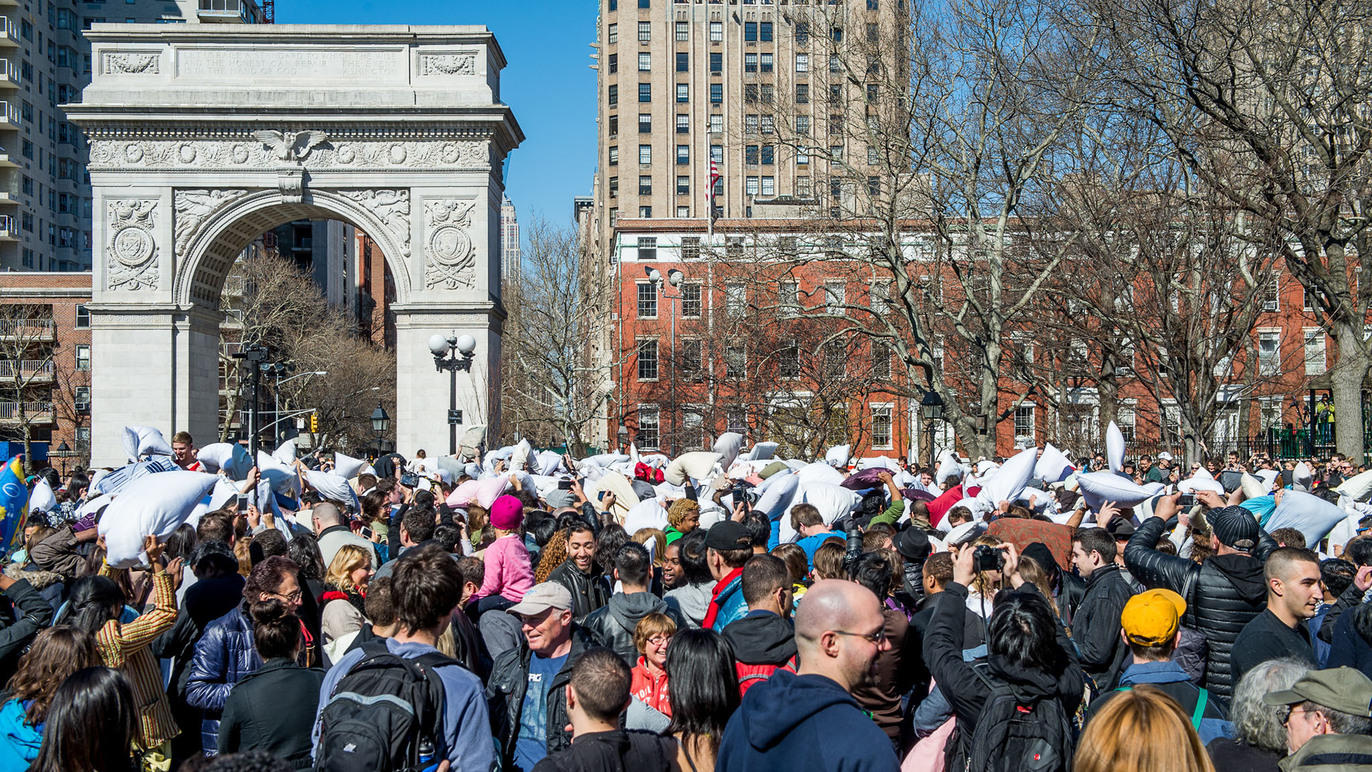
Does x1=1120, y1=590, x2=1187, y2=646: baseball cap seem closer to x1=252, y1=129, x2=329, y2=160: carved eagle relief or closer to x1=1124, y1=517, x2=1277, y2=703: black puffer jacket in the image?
x1=1124, y1=517, x2=1277, y2=703: black puffer jacket

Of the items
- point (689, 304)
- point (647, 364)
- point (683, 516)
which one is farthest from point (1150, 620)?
point (647, 364)

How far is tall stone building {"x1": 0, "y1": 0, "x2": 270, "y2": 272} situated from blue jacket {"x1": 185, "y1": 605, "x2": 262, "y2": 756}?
Result: 72.9 m

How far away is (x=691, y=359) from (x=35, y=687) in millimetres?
44573

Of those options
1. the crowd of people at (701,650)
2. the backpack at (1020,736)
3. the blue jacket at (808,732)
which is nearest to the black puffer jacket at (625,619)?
the crowd of people at (701,650)

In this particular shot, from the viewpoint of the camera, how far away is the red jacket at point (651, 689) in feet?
16.9

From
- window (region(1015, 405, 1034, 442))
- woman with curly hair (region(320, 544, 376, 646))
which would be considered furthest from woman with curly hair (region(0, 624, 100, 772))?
window (region(1015, 405, 1034, 442))

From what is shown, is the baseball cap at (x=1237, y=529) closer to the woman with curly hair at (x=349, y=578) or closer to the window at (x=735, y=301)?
the woman with curly hair at (x=349, y=578)

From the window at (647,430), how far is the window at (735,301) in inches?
425

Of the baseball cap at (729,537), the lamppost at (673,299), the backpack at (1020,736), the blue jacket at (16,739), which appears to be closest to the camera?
the backpack at (1020,736)

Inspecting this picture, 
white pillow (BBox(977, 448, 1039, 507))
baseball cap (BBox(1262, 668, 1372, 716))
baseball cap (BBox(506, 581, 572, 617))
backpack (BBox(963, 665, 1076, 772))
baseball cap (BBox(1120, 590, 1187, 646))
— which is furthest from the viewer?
white pillow (BBox(977, 448, 1039, 507))

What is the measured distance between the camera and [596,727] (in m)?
4.23

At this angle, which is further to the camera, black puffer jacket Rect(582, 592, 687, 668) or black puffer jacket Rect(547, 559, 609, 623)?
black puffer jacket Rect(547, 559, 609, 623)

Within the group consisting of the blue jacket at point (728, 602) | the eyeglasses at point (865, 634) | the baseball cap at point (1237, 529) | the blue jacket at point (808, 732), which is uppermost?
the eyeglasses at point (865, 634)

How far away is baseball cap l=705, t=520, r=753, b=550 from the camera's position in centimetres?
674
